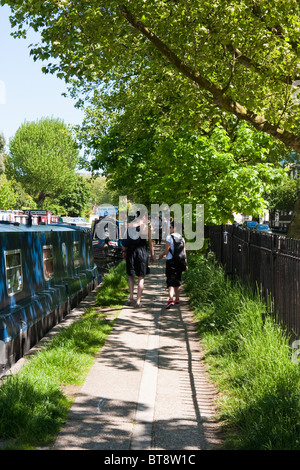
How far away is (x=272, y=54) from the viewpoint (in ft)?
37.0

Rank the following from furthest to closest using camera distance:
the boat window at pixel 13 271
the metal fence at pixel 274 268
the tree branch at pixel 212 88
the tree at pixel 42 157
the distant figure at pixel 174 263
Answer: the tree at pixel 42 157, the distant figure at pixel 174 263, the tree branch at pixel 212 88, the boat window at pixel 13 271, the metal fence at pixel 274 268

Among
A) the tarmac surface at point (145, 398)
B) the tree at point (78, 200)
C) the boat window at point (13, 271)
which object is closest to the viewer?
the tarmac surface at point (145, 398)

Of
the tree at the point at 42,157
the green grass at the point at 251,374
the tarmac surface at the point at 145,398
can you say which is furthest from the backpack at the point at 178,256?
the tree at the point at 42,157

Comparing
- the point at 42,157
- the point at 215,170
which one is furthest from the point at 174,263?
the point at 42,157

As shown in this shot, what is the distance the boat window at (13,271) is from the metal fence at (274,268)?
367 cm

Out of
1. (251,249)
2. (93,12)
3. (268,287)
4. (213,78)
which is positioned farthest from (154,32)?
(268,287)

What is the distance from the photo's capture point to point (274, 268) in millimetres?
7715

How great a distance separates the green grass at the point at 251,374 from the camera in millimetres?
4500

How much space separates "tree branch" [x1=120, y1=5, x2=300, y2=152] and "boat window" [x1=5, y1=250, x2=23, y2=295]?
16.5 ft

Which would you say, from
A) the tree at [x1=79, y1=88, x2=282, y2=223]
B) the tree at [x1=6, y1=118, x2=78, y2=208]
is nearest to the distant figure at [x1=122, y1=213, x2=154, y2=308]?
the tree at [x1=79, y1=88, x2=282, y2=223]

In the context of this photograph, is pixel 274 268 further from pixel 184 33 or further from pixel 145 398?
pixel 184 33

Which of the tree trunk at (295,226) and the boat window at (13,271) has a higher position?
the tree trunk at (295,226)

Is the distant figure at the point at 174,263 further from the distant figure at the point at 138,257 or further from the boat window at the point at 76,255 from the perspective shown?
the boat window at the point at 76,255

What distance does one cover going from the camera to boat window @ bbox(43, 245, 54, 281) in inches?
424
